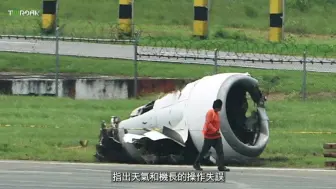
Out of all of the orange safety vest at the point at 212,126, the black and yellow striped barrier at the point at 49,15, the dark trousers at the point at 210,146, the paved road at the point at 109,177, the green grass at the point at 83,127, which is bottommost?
the green grass at the point at 83,127

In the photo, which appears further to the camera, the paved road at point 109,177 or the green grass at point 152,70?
the green grass at point 152,70

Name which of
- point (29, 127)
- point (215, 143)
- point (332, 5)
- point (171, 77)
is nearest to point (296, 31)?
point (332, 5)

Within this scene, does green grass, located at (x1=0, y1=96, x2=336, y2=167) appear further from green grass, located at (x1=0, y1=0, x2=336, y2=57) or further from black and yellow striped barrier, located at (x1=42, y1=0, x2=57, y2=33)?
black and yellow striped barrier, located at (x1=42, y1=0, x2=57, y2=33)

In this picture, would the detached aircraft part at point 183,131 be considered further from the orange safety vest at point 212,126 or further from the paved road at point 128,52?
the paved road at point 128,52

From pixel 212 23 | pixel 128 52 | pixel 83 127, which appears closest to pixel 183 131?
pixel 83 127

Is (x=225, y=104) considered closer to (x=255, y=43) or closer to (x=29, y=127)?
(x=29, y=127)

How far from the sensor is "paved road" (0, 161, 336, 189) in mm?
16453

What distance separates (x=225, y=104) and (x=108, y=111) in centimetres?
→ 676

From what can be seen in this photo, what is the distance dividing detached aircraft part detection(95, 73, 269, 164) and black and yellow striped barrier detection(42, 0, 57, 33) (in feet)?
65.1

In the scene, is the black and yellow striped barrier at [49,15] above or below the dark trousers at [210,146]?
above

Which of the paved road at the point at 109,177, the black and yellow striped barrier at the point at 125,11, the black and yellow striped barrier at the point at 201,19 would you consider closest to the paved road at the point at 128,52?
the black and yellow striped barrier at the point at 125,11

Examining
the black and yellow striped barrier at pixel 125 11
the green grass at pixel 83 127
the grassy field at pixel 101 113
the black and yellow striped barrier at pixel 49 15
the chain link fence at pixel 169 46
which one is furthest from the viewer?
the black and yellow striped barrier at pixel 125 11

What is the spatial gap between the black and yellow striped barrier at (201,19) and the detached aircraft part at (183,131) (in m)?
20.4
